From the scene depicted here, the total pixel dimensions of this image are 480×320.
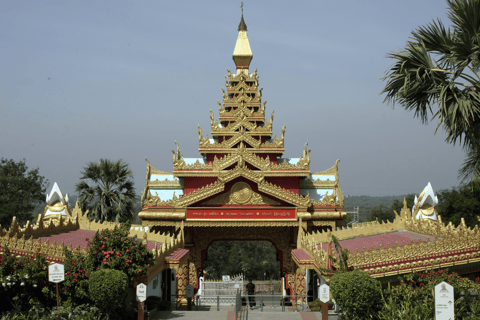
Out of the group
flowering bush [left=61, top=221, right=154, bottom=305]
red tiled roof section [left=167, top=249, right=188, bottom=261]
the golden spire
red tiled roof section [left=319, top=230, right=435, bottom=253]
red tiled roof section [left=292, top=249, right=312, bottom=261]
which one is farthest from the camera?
the golden spire

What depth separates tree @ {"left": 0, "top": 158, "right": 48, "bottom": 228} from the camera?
33469 mm

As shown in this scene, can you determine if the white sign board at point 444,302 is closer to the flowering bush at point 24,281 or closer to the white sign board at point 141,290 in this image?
the white sign board at point 141,290

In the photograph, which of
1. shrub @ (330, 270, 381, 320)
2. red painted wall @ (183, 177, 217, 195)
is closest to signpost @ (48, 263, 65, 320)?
Answer: shrub @ (330, 270, 381, 320)

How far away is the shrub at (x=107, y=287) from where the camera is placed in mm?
11391

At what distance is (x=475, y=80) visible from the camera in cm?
1107

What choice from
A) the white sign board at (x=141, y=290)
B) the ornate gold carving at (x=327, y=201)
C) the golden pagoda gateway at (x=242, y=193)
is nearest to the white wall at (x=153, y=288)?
the golden pagoda gateway at (x=242, y=193)

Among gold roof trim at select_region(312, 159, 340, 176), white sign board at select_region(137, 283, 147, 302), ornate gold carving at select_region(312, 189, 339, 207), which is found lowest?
white sign board at select_region(137, 283, 147, 302)

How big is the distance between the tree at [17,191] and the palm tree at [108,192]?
10.1 m

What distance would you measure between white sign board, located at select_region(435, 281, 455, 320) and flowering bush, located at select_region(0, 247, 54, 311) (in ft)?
28.5

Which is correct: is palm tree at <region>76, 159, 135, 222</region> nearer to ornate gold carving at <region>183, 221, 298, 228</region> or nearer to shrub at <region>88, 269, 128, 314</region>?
ornate gold carving at <region>183, 221, 298, 228</region>

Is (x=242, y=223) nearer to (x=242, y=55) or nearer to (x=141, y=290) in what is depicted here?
(x=141, y=290)

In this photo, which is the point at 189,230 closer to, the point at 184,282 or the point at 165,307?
the point at 184,282

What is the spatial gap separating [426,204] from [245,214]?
285 inches

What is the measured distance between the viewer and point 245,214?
21.3 meters
